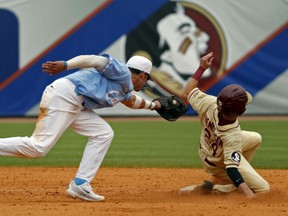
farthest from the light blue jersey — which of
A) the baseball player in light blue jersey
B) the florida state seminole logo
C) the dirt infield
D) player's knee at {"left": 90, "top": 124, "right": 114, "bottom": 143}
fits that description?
the florida state seminole logo

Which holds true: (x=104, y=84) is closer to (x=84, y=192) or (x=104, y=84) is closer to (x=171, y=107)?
(x=84, y=192)

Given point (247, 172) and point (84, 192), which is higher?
point (247, 172)

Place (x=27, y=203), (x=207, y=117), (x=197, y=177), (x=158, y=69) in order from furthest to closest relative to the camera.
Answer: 1. (x=158, y=69)
2. (x=197, y=177)
3. (x=207, y=117)
4. (x=27, y=203)

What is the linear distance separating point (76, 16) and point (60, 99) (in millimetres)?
10852

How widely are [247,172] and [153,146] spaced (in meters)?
5.08

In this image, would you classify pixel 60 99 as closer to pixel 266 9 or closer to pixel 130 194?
pixel 130 194

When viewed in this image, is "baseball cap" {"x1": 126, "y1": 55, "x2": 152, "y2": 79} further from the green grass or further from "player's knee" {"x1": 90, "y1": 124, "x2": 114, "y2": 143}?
the green grass

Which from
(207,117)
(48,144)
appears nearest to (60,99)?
(48,144)

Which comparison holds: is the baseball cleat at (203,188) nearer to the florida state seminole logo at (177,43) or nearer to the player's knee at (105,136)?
the player's knee at (105,136)

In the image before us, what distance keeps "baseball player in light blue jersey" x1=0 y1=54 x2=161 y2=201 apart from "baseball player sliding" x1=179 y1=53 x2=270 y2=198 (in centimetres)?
75

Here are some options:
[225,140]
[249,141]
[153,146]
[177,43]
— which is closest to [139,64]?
[225,140]

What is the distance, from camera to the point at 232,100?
6.30 meters

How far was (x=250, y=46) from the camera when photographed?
671 inches

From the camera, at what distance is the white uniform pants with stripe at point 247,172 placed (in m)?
6.71
